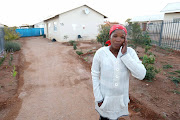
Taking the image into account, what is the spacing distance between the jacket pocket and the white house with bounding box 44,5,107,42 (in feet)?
47.4

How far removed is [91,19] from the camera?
1670cm

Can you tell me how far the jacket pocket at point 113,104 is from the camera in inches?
63.4

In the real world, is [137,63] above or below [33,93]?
above

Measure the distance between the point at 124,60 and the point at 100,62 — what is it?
295 millimetres

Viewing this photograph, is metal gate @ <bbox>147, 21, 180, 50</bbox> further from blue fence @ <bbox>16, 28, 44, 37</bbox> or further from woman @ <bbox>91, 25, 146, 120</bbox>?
blue fence @ <bbox>16, 28, 44, 37</bbox>

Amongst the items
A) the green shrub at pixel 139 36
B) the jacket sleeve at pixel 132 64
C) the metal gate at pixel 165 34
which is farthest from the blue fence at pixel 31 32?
the jacket sleeve at pixel 132 64

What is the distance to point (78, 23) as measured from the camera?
52.8ft

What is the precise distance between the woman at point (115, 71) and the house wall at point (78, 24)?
14.4m

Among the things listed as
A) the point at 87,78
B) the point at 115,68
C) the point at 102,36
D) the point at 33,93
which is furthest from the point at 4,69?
the point at 115,68

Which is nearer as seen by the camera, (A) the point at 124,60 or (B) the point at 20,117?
(A) the point at 124,60

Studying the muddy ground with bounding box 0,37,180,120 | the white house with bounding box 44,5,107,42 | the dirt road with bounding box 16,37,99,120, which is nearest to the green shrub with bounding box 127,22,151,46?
the muddy ground with bounding box 0,37,180,120

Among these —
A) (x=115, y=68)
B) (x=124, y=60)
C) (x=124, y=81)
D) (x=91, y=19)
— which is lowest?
(x=124, y=81)

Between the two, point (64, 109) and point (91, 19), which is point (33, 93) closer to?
point (64, 109)

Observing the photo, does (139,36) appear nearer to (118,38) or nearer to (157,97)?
(157,97)
